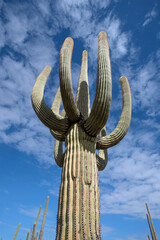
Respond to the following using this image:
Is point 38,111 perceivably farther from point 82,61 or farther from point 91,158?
point 82,61

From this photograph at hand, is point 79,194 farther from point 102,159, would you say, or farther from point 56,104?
point 56,104

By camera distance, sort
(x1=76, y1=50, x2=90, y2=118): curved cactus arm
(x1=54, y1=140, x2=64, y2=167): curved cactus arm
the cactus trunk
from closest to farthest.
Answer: the cactus trunk < (x1=76, y1=50, x2=90, y2=118): curved cactus arm < (x1=54, y1=140, x2=64, y2=167): curved cactus arm

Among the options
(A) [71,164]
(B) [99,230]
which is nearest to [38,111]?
(A) [71,164]

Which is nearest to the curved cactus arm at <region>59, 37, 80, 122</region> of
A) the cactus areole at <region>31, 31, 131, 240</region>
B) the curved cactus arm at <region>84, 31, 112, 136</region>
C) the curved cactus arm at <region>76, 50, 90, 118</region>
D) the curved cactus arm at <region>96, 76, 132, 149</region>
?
the cactus areole at <region>31, 31, 131, 240</region>

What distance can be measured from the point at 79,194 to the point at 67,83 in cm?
191

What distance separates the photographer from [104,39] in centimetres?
395

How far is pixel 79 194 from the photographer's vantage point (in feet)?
9.70

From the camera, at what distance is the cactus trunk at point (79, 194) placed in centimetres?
270

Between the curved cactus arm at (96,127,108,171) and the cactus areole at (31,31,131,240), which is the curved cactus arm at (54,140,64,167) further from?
the curved cactus arm at (96,127,108,171)

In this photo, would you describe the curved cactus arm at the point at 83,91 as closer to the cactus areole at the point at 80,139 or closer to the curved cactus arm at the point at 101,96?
the cactus areole at the point at 80,139

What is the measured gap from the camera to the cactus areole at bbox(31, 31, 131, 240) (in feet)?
9.11

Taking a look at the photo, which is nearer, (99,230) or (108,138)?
(99,230)

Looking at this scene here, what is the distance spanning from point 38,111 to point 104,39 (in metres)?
2.04

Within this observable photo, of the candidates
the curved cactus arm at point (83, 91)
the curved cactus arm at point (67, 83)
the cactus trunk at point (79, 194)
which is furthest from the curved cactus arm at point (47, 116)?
the curved cactus arm at point (83, 91)
